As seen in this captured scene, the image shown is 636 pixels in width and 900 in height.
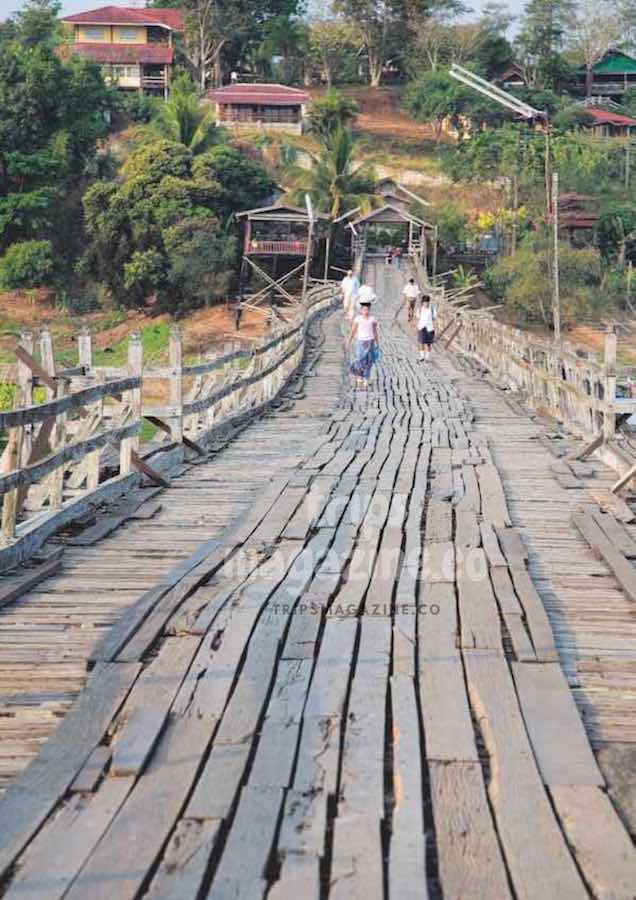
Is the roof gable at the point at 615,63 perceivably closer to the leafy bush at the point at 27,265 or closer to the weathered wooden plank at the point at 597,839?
the leafy bush at the point at 27,265

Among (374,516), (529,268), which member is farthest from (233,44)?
(374,516)

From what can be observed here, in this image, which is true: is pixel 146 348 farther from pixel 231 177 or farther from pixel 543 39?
pixel 543 39

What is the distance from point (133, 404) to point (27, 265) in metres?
39.4

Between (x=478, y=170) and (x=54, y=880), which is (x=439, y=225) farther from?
(x=54, y=880)

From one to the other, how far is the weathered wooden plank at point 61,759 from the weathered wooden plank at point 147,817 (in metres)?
0.21

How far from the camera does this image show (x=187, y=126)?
47.8 m

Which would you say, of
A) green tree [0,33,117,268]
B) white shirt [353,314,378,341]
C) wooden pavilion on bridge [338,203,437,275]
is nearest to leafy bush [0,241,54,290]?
green tree [0,33,117,268]

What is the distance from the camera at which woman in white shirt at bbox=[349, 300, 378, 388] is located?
1594 cm

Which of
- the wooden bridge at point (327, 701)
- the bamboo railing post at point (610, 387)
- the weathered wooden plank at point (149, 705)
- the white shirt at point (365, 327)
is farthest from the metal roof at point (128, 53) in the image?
the weathered wooden plank at point (149, 705)

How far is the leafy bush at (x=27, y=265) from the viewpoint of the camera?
152 ft

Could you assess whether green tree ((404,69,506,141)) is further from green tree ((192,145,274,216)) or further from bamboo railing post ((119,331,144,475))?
bamboo railing post ((119,331,144,475))

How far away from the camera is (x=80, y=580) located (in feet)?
19.4

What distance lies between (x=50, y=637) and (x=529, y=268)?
142ft

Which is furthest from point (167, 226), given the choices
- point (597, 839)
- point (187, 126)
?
point (597, 839)
